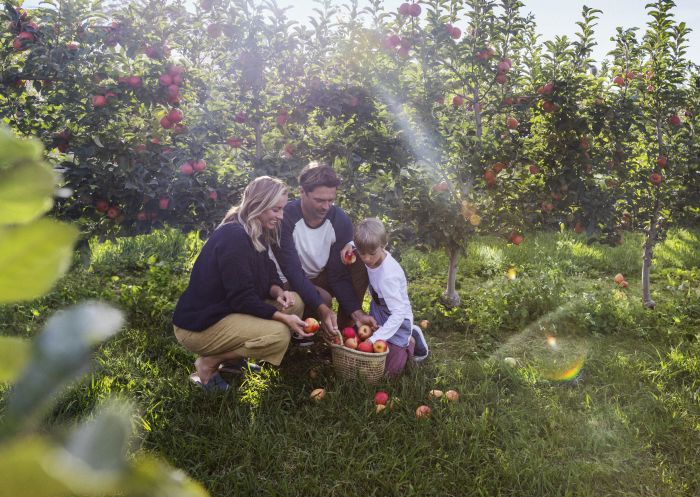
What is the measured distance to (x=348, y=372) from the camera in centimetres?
324

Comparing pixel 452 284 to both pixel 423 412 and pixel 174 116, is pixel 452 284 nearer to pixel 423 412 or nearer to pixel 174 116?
pixel 423 412

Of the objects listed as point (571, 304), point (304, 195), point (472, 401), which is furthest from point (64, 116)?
point (571, 304)

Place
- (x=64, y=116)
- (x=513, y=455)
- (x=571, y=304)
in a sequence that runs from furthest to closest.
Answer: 1. (x=571, y=304)
2. (x=64, y=116)
3. (x=513, y=455)

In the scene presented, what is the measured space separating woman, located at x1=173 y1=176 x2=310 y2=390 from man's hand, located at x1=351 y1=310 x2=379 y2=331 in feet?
2.09

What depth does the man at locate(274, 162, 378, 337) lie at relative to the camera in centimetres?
340

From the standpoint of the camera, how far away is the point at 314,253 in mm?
3779

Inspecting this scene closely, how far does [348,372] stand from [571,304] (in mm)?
2243

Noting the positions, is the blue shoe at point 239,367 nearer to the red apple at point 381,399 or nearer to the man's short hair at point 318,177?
the red apple at point 381,399

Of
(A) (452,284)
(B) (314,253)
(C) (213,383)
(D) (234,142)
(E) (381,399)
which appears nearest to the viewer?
(E) (381,399)

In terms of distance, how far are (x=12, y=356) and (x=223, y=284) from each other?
9.89 feet

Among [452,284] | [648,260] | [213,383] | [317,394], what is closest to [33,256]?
[317,394]

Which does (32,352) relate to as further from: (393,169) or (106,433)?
(393,169)

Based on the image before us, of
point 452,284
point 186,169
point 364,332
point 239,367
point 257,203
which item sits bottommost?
point 239,367

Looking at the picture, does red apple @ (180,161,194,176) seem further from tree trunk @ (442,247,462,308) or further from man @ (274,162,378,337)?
tree trunk @ (442,247,462,308)
